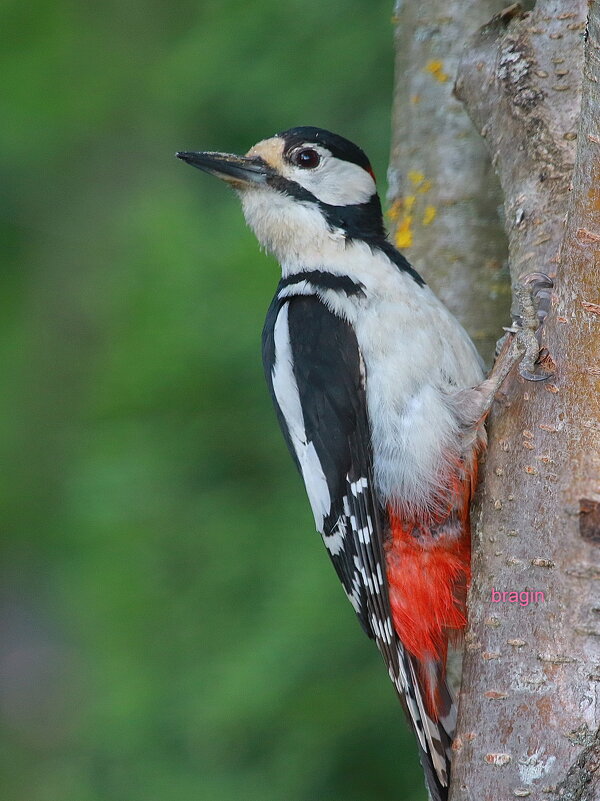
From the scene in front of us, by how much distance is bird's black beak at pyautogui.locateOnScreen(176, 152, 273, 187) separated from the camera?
10.1 ft

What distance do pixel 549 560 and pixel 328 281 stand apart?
3.71ft

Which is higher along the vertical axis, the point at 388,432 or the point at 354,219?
the point at 354,219

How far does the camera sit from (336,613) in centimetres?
337

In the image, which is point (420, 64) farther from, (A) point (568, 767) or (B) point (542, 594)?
(A) point (568, 767)

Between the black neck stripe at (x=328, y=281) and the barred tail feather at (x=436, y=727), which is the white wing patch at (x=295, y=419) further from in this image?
the barred tail feather at (x=436, y=727)

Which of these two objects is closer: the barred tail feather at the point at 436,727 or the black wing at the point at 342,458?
the barred tail feather at the point at 436,727

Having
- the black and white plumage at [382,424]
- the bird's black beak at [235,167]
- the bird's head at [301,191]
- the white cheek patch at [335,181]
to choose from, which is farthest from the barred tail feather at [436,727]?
the bird's black beak at [235,167]

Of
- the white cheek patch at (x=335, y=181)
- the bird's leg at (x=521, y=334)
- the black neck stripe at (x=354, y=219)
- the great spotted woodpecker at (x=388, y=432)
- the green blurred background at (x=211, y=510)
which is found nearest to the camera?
the bird's leg at (x=521, y=334)

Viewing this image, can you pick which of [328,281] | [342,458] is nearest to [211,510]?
[342,458]

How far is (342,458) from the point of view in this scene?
2.86 m

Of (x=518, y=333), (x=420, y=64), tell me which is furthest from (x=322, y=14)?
(x=518, y=333)

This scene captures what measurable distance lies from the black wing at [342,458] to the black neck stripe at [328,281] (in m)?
0.06

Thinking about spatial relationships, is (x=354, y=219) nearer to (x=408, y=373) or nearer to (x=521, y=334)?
(x=408, y=373)

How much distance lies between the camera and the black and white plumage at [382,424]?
2705 millimetres
